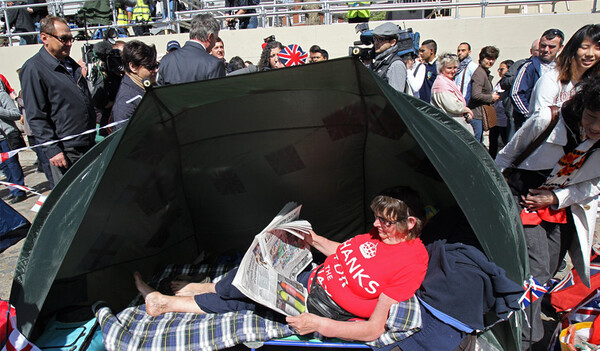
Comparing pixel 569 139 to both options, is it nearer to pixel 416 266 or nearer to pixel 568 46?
pixel 568 46

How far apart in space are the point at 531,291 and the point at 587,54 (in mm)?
1366

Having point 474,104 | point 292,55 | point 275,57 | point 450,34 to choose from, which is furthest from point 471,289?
point 450,34

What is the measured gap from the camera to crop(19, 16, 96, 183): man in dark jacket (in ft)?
11.1

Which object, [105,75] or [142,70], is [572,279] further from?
[105,75]

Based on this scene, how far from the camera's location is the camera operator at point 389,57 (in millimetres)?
4312

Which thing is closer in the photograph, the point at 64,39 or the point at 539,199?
the point at 539,199

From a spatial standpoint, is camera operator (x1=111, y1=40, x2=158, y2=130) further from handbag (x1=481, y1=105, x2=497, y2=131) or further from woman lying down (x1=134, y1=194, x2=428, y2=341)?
handbag (x1=481, y1=105, x2=497, y2=131)

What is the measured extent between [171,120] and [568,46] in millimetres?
2402

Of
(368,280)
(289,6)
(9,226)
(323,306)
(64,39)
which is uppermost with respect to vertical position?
(289,6)

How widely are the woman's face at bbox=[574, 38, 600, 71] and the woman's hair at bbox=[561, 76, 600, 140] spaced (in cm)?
42

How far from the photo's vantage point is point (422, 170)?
2986mm

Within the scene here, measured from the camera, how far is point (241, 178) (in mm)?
3281

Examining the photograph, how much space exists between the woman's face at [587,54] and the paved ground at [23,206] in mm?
4314

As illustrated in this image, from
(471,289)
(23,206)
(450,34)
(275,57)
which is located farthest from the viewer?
(450,34)
